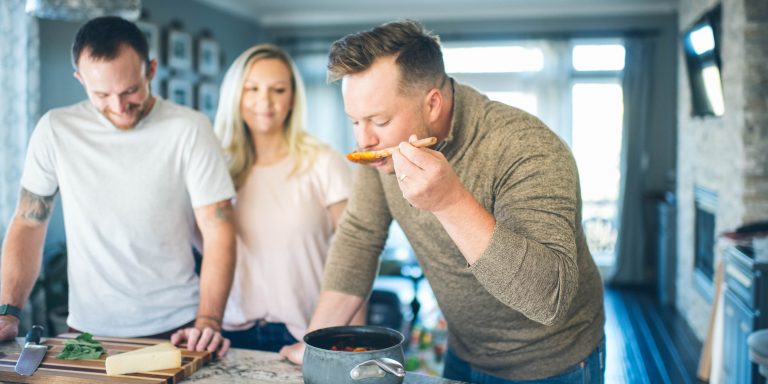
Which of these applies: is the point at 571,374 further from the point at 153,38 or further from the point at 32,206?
the point at 153,38

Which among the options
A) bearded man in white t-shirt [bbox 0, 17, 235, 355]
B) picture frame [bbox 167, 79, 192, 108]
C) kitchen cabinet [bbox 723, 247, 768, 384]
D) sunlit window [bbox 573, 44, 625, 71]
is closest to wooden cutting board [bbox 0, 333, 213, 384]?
bearded man in white t-shirt [bbox 0, 17, 235, 355]

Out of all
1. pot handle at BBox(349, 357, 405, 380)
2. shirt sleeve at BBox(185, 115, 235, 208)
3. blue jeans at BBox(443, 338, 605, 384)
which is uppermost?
shirt sleeve at BBox(185, 115, 235, 208)

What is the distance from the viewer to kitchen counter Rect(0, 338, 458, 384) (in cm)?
141

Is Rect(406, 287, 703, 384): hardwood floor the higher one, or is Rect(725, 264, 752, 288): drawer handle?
Rect(725, 264, 752, 288): drawer handle

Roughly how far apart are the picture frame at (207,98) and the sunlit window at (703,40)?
388 cm

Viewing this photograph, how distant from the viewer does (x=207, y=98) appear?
251 inches

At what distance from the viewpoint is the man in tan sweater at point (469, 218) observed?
121cm

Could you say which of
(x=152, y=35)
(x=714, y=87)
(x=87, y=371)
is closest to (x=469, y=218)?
(x=87, y=371)

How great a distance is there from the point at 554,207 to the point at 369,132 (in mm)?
390

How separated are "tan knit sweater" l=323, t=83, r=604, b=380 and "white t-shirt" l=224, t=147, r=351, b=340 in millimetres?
438

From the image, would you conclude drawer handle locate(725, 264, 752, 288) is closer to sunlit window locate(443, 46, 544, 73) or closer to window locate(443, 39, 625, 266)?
window locate(443, 39, 625, 266)

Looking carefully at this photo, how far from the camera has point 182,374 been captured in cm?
142

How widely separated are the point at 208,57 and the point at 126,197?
4.78 m

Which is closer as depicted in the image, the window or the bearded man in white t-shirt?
the bearded man in white t-shirt
